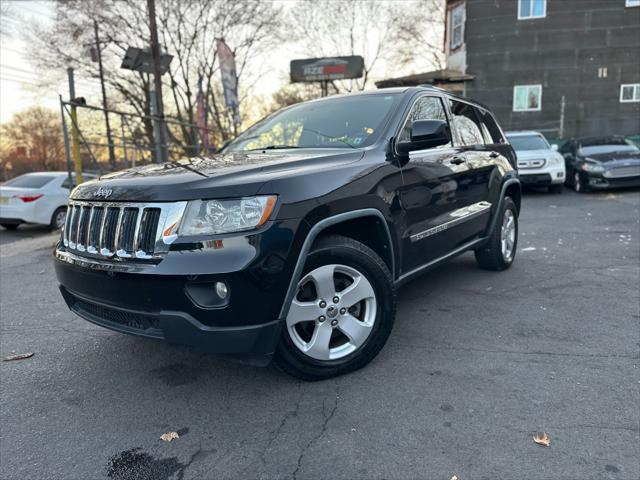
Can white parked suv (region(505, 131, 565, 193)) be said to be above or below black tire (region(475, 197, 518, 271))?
above

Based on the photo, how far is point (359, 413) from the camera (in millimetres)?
2516

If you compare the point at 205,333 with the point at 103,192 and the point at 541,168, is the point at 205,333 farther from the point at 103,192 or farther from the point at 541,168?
the point at 541,168

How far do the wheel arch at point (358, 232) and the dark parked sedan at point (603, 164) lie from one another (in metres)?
11.0

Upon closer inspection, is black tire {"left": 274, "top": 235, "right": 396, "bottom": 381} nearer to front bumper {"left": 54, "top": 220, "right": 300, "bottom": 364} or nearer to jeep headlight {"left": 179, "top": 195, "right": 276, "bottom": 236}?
front bumper {"left": 54, "top": 220, "right": 300, "bottom": 364}

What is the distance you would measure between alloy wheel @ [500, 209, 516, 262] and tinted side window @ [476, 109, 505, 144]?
81 cm

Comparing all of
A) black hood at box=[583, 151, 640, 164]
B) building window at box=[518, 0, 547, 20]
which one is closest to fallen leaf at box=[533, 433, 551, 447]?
black hood at box=[583, 151, 640, 164]

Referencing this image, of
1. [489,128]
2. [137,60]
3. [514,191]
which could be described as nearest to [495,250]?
[514,191]

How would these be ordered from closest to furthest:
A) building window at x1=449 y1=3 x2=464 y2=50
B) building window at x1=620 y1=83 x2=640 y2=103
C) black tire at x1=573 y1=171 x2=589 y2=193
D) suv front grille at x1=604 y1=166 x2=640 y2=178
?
suv front grille at x1=604 y1=166 x2=640 y2=178 → black tire at x1=573 y1=171 x2=589 y2=193 → building window at x1=620 y1=83 x2=640 y2=103 → building window at x1=449 y1=3 x2=464 y2=50

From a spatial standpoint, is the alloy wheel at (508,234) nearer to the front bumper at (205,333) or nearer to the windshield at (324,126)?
the windshield at (324,126)

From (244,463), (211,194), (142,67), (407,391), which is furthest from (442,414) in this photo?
(142,67)

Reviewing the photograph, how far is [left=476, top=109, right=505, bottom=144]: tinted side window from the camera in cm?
500

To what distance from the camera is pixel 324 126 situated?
371 centimetres

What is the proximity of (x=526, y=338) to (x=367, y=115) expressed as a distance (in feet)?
6.61

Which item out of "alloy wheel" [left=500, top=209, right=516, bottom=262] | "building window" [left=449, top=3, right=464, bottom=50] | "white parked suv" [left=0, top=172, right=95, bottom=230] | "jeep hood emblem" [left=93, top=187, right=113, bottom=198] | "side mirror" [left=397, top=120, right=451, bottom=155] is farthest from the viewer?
"building window" [left=449, top=3, right=464, bottom=50]
